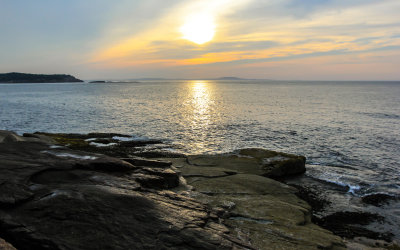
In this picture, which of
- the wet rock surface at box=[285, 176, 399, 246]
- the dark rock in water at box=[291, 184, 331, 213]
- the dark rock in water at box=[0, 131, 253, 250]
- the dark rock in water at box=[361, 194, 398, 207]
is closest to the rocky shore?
the dark rock in water at box=[0, 131, 253, 250]

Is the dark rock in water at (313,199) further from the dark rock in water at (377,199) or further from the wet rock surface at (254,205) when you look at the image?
the dark rock in water at (377,199)

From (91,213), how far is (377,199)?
1693 centimetres

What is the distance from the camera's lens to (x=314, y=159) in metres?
26.9

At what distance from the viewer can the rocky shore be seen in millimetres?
7152

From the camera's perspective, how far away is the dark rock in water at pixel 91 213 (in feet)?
22.9

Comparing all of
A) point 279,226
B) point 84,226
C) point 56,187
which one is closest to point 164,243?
point 84,226

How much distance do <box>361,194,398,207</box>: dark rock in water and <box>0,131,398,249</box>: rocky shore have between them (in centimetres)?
428

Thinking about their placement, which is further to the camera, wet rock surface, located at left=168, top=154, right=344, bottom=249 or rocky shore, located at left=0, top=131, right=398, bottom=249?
wet rock surface, located at left=168, top=154, right=344, bottom=249

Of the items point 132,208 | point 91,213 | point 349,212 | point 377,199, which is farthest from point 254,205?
point 377,199

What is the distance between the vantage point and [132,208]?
8500mm

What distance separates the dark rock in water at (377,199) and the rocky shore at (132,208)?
428cm

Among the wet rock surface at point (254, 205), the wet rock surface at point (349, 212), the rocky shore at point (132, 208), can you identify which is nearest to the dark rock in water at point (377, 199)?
the wet rock surface at point (349, 212)

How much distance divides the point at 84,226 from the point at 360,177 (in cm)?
2091

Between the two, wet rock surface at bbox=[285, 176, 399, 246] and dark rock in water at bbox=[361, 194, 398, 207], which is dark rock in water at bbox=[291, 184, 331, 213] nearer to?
wet rock surface at bbox=[285, 176, 399, 246]
